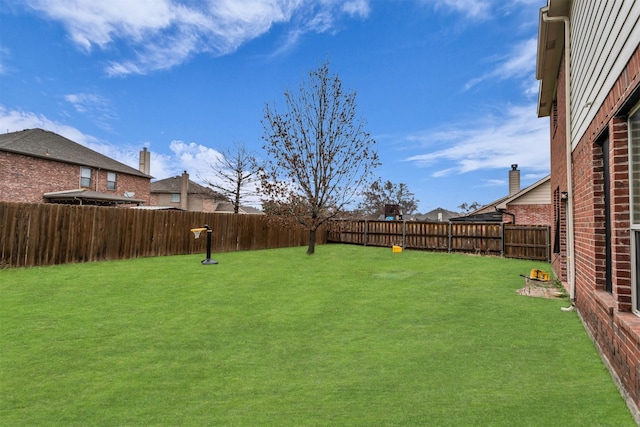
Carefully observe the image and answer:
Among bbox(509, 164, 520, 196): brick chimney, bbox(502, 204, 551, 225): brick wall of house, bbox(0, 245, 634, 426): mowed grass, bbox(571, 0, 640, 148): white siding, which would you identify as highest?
bbox(509, 164, 520, 196): brick chimney

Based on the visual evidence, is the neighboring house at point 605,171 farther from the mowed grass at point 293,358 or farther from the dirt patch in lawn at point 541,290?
the dirt patch in lawn at point 541,290

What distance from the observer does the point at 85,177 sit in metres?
22.7

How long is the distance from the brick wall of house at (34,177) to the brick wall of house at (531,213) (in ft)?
85.2

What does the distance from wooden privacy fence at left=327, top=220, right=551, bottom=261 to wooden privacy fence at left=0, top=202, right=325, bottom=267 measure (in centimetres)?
529

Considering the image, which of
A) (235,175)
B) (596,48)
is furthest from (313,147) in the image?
(235,175)

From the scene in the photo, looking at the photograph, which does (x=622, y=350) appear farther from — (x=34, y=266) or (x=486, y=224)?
(x=486, y=224)

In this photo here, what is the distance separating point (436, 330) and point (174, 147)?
28698 millimetres

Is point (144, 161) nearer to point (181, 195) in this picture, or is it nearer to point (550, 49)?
point (181, 195)

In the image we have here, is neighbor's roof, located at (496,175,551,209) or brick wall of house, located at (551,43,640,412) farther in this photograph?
neighbor's roof, located at (496,175,551,209)

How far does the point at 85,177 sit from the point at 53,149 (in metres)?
2.31

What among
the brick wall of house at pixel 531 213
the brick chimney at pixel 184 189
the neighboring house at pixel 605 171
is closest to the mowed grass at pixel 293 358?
the neighboring house at pixel 605 171

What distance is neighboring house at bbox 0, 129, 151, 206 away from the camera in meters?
18.6

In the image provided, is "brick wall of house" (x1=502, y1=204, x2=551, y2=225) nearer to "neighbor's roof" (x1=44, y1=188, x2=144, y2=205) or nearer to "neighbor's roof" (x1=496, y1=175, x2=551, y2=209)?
"neighbor's roof" (x1=496, y1=175, x2=551, y2=209)

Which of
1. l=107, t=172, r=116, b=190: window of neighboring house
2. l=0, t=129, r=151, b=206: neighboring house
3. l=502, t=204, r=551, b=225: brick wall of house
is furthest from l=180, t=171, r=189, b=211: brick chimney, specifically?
l=502, t=204, r=551, b=225: brick wall of house
